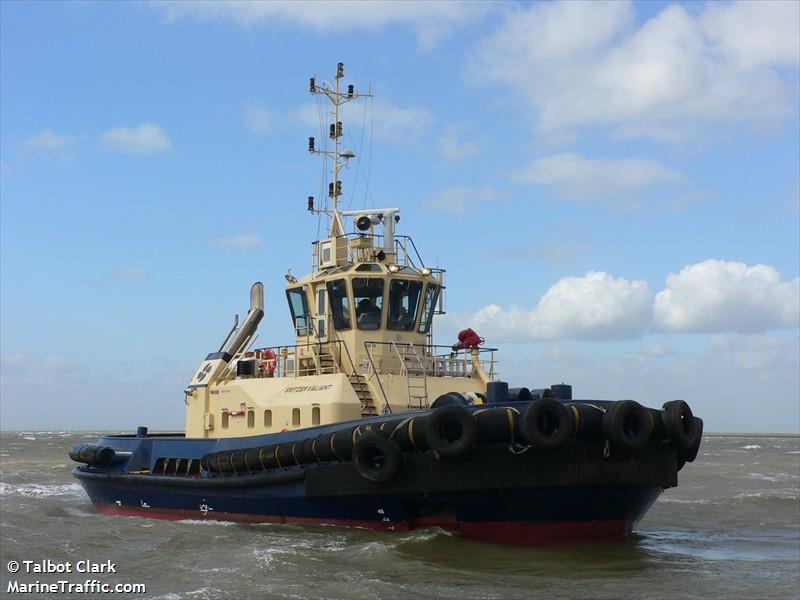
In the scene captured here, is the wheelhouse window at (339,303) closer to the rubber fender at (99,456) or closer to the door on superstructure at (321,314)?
the door on superstructure at (321,314)

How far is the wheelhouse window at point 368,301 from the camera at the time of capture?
1517 cm

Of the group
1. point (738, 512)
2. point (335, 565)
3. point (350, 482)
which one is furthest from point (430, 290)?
point (738, 512)

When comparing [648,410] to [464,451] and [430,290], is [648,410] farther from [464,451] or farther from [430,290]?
[430,290]

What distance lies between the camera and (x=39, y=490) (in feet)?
83.9

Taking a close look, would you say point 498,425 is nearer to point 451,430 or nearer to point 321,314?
point 451,430

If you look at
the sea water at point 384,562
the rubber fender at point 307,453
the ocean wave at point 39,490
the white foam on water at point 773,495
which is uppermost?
the rubber fender at point 307,453

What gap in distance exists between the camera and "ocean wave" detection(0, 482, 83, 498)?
23875 mm

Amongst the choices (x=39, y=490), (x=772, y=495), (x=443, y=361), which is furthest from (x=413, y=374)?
(x=39, y=490)

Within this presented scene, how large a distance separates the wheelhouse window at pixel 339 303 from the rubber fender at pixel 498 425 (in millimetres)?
4286

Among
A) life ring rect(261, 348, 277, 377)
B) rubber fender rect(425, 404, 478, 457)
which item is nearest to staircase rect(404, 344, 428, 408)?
life ring rect(261, 348, 277, 377)

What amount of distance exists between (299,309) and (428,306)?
2.22 metres

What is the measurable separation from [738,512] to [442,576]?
1065cm

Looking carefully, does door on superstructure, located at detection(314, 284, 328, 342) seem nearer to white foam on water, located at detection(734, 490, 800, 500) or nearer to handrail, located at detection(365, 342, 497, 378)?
handrail, located at detection(365, 342, 497, 378)

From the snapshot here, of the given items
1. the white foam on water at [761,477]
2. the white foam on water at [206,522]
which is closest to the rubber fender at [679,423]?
the white foam on water at [206,522]
